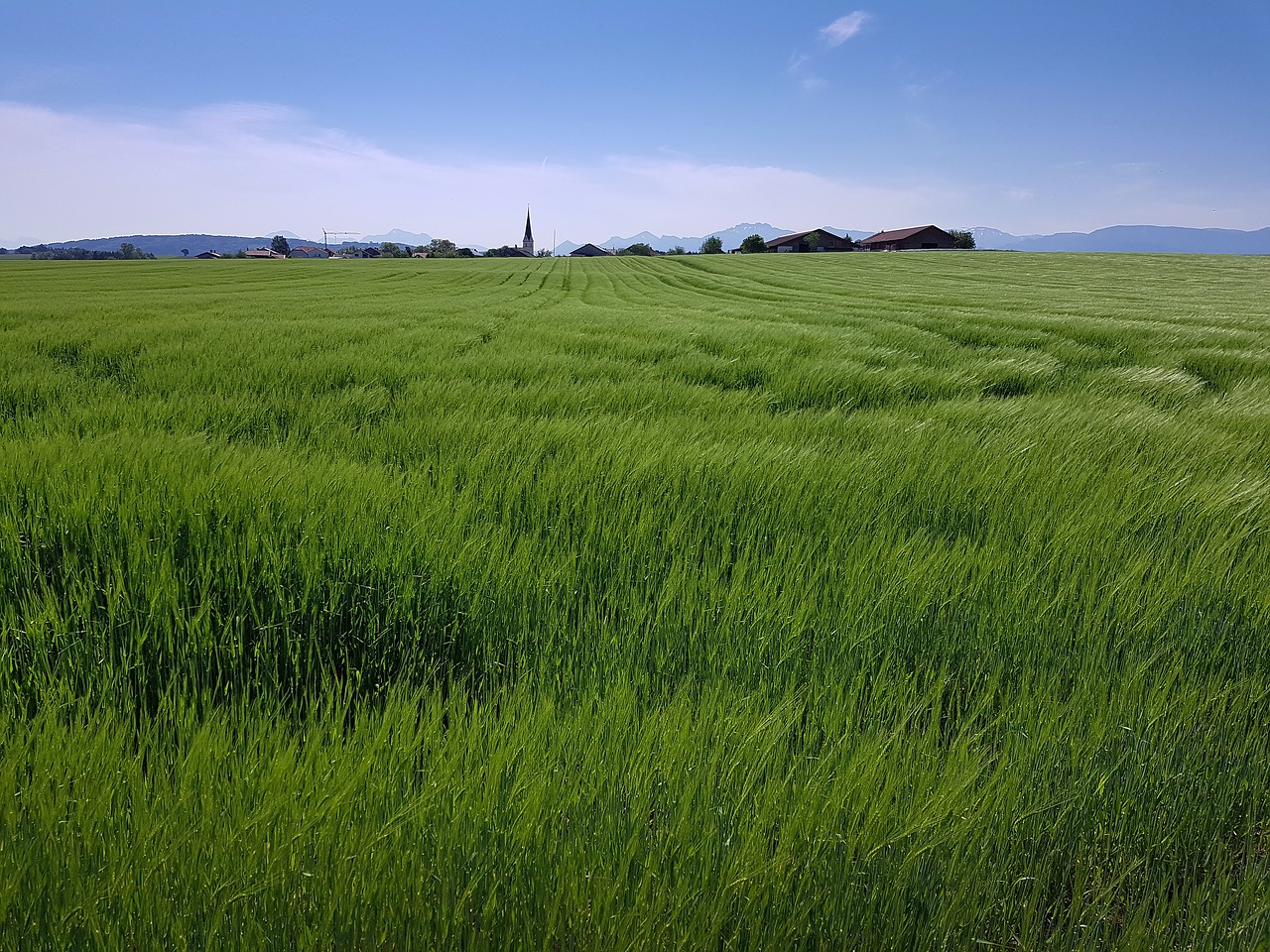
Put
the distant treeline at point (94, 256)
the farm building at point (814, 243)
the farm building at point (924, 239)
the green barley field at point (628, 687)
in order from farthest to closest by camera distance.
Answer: the farm building at point (814, 243), the farm building at point (924, 239), the distant treeline at point (94, 256), the green barley field at point (628, 687)

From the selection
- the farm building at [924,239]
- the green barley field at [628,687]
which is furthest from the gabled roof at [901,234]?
the green barley field at [628,687]

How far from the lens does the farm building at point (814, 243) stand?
8606 centimetres

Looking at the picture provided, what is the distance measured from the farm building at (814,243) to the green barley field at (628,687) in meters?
91.1

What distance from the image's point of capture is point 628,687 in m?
1.16

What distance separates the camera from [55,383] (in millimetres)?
3697

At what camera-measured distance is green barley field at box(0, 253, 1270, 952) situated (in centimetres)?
79

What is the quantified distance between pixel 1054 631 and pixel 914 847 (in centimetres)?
82

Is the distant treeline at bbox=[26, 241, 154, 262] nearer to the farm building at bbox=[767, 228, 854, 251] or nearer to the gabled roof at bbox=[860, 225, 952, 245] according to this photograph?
the farm building at bbox=[767, 228, 854, 251]

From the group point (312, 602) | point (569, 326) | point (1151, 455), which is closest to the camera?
point (312, 602)

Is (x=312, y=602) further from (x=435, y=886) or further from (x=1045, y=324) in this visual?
(x=1045, y=324)

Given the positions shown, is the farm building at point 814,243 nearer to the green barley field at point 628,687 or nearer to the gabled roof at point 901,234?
the gabled roof at point 901,234

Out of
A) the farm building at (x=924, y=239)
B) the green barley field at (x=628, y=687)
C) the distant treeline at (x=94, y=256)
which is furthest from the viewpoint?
the farm building at (x=924, y=239)

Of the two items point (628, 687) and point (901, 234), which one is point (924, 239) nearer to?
point (901, 234)

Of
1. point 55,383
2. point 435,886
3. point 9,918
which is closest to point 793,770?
point 435,886
